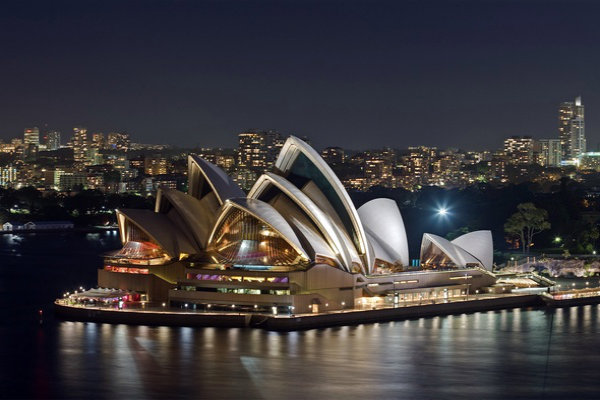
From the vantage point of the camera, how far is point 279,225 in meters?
37.0

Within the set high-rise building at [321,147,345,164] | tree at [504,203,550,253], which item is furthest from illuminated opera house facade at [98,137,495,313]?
high-rise building at [321,147,345,164]

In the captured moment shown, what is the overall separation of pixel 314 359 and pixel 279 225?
7.69m

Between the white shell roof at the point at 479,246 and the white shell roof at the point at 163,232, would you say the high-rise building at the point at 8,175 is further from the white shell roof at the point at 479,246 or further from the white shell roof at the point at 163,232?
the white shell roof at the point at 163,232

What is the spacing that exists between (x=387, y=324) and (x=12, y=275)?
22.9 metres

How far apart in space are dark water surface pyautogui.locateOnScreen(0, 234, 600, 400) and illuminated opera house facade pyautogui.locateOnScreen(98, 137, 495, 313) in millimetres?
2079

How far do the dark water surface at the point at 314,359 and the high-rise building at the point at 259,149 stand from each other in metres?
127

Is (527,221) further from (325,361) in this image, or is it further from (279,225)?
(325,361)

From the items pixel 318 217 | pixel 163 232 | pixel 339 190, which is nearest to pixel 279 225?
pixel 318 217

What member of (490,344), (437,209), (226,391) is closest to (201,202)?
(490,344)

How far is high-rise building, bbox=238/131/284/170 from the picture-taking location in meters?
167

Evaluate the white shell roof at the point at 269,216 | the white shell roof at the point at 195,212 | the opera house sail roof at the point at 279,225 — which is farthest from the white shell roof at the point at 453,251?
the white shell roof at the point at 195,212

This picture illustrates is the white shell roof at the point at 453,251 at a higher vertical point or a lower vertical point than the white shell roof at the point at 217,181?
lower

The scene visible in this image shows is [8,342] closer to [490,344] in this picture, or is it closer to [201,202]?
[201,202]

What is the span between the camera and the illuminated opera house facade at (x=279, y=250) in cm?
3688
